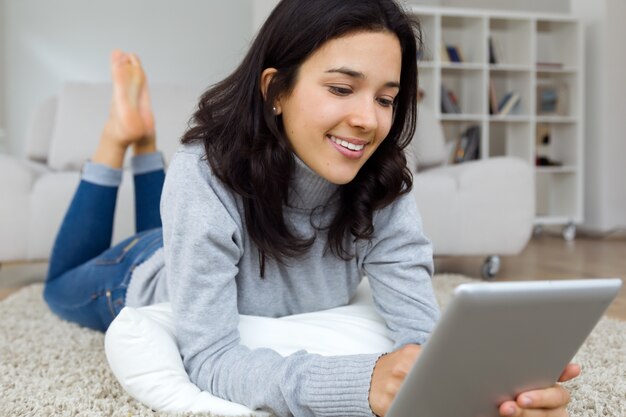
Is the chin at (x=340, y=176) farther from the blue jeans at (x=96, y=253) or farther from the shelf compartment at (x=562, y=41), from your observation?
the shelf compartment at (x=562, y=41)

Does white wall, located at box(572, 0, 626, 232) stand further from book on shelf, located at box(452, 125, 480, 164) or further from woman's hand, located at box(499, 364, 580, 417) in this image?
woman's hand, located at box(499, 364, 580, 417)

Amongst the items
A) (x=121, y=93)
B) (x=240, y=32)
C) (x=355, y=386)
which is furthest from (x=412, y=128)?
(x=240, y=32)

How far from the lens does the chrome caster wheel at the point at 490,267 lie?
246 centimetres

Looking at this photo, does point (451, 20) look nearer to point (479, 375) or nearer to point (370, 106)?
point (370, 106)

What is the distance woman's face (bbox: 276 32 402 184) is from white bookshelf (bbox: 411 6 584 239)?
3259mm

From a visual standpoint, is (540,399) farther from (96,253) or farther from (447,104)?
(447,104)

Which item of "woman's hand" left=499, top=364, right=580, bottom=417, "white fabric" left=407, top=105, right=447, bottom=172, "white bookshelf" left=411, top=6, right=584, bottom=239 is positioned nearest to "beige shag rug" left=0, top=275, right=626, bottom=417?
"woman's hand" left=499, top=364, right=580, bottom=417

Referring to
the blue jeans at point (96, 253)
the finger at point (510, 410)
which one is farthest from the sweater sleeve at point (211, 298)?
the blue jeans at point (96, 253)

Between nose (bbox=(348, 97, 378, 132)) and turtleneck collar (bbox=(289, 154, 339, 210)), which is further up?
nose (bbox=(348, 97, 378, 132))

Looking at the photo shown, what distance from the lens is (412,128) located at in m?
1.04

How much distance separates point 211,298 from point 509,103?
3750 mm

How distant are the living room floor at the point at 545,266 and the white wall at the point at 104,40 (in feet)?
9.23

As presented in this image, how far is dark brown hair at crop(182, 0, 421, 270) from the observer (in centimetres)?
91

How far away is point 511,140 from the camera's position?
448 cm
